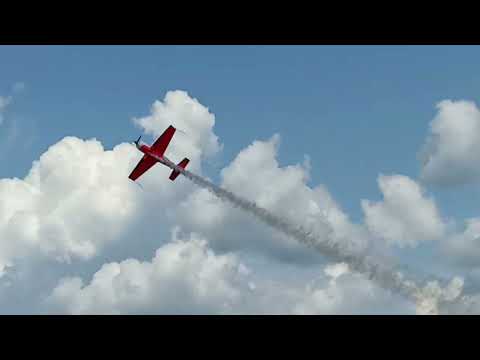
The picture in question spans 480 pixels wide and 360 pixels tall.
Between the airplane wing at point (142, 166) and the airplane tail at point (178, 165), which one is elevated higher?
the airplane wing at point (142, 166)

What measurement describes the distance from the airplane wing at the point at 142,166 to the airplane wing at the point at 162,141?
2142 mm

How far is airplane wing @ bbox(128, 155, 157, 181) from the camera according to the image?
Answer: 126m

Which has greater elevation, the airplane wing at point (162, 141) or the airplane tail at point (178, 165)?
the airplane wing at point (162, 141)

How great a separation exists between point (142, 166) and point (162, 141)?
32.4ft

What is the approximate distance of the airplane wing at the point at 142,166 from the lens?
126 meters

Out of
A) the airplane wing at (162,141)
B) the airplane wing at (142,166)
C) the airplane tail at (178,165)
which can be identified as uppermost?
the airplane wing at (162,141)

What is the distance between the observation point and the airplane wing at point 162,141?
12354cm

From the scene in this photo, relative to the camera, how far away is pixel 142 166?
130 metres

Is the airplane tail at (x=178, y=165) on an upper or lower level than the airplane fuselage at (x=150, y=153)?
lower
